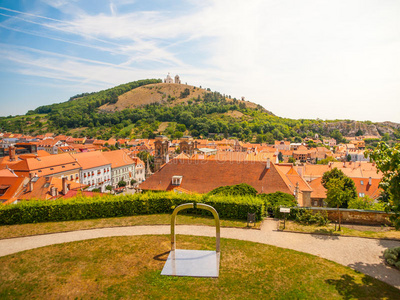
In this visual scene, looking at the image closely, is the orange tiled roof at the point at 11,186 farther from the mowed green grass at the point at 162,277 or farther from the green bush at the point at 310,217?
the green bush at the point at 310,217

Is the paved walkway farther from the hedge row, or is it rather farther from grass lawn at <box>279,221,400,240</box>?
the hedge row

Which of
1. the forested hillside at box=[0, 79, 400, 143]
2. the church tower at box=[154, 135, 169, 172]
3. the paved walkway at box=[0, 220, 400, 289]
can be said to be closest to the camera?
the paved walkway at box=[0, 220, 400, 289]

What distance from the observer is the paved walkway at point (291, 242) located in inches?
438

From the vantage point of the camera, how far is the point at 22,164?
4222 centimetres

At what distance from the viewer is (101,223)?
56.1ft

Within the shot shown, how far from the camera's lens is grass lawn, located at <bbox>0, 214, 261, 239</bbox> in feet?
52.0

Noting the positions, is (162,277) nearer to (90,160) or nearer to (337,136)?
(90,160)

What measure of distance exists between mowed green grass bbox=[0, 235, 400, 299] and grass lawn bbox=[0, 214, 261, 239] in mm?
3132

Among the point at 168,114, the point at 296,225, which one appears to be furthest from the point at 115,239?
the point at 168,114

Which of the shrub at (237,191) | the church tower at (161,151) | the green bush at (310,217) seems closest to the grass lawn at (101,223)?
the green bush at (310,217)

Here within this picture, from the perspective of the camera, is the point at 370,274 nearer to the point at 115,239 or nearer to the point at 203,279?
the point at 203,279

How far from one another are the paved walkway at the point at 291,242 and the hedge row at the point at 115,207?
81.6 inches

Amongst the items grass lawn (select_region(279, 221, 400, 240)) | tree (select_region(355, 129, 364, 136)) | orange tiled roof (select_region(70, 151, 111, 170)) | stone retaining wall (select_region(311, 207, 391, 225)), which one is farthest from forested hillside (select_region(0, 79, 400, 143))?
grass lawn (select_region(279, 221, 400, 240))

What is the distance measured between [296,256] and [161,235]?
7.20 meters
